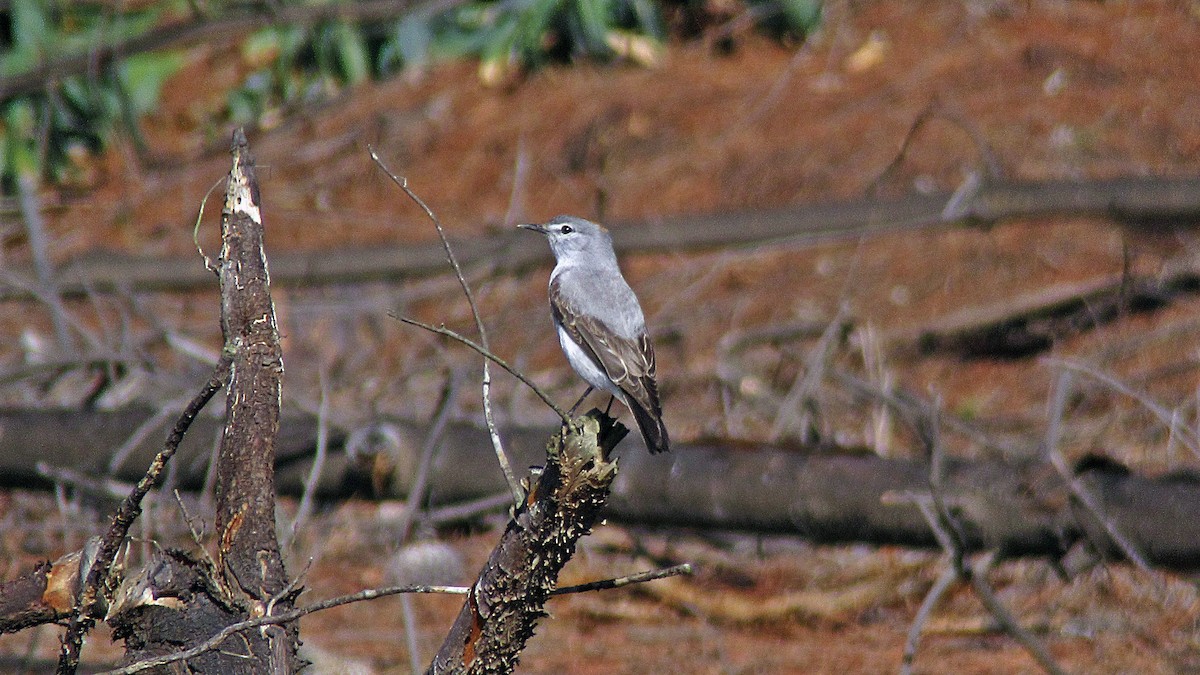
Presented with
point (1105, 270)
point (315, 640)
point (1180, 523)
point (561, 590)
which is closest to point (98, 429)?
point (315, 640)

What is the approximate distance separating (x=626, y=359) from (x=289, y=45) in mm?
7520

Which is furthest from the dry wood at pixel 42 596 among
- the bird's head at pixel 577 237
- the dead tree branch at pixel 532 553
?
the bird's head at pixel 577 237

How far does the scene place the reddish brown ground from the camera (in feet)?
19.6

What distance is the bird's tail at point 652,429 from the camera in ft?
13.0

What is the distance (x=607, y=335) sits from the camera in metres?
4.51

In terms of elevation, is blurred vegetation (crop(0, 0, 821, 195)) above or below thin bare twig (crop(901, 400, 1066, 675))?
above

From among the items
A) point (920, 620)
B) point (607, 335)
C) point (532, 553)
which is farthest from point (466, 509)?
point (532, 553)

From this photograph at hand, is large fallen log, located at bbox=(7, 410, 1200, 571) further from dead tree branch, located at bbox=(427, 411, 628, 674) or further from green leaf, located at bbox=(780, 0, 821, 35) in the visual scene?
green leaf, located at bbox=(780, 0, 821, 35)

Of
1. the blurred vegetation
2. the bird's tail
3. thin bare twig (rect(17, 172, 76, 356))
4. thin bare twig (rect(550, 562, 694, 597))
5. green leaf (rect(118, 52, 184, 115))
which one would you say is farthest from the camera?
green leaf (rect(118, 52, 184, 115))

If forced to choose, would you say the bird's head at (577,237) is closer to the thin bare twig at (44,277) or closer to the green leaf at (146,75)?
the thin bare twig at (44,277)

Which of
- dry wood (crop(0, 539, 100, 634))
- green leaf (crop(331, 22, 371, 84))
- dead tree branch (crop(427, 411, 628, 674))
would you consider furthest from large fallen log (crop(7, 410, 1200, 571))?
green leaf (crop(331, 22, 371, 84))

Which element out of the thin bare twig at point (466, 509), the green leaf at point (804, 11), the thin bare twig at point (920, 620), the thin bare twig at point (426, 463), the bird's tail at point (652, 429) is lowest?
the thin bare twig at point (920, 620)

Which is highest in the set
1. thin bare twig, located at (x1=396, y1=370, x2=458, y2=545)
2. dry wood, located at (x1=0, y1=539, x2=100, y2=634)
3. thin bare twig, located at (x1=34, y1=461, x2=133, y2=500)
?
dry wood, located at (x1=0, y1=539, x2=100, y2=634)

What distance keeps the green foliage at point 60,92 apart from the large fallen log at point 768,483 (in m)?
3.87
